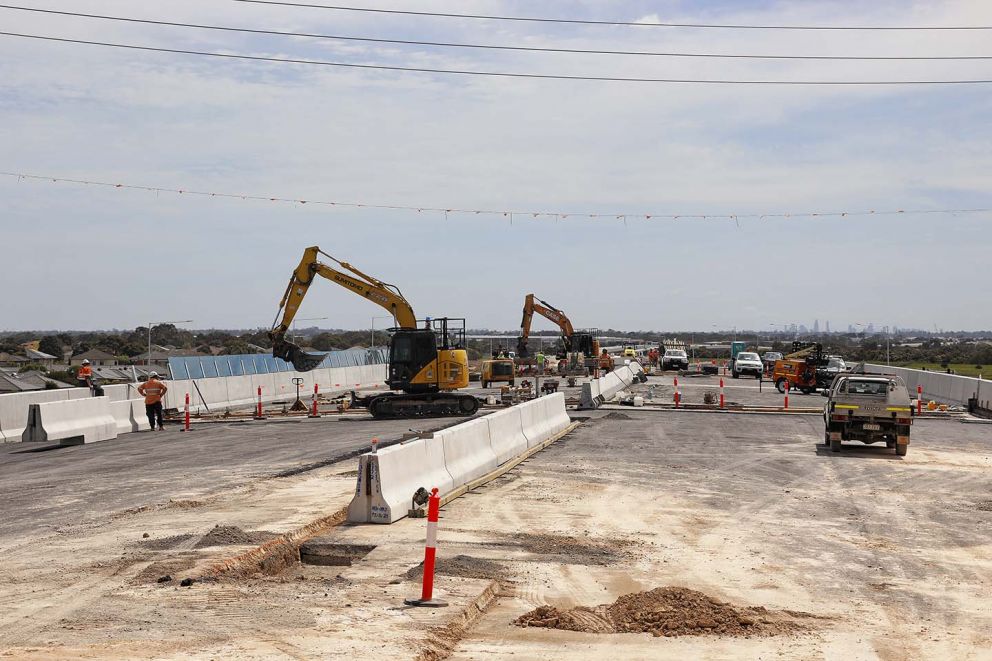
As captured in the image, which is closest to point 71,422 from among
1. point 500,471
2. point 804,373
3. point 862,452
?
point 500,471

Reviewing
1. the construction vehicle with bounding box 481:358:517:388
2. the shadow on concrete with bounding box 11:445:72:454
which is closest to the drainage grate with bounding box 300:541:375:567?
the shadow on concrete with bounding box 11:445:72:454

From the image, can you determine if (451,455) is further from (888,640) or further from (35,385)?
(35,385)

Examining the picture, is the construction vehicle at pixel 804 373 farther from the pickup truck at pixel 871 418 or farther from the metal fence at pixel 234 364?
the pickup truck at pixel 871 418

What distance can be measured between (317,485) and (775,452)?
11.6 meters

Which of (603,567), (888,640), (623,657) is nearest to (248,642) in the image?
(623,657)

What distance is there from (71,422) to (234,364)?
20.8 metres

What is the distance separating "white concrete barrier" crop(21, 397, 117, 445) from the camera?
26.2 m

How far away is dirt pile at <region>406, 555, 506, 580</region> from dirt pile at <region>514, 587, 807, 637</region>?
1579 millimetres

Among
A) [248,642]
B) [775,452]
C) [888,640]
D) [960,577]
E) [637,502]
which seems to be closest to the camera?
[248,642]

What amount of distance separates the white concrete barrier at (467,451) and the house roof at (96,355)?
367 ft

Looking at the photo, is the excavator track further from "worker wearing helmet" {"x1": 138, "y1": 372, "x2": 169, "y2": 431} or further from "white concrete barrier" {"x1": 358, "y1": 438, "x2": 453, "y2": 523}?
"white concrete barrier" {"x1": 358, "y1": 438, "x2": 453, "y2": 523}

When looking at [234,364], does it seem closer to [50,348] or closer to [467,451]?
[467,451]

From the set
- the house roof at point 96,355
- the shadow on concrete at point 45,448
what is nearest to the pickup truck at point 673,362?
the shadow on concrete at point 45,448

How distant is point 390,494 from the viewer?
14469 millimetres
